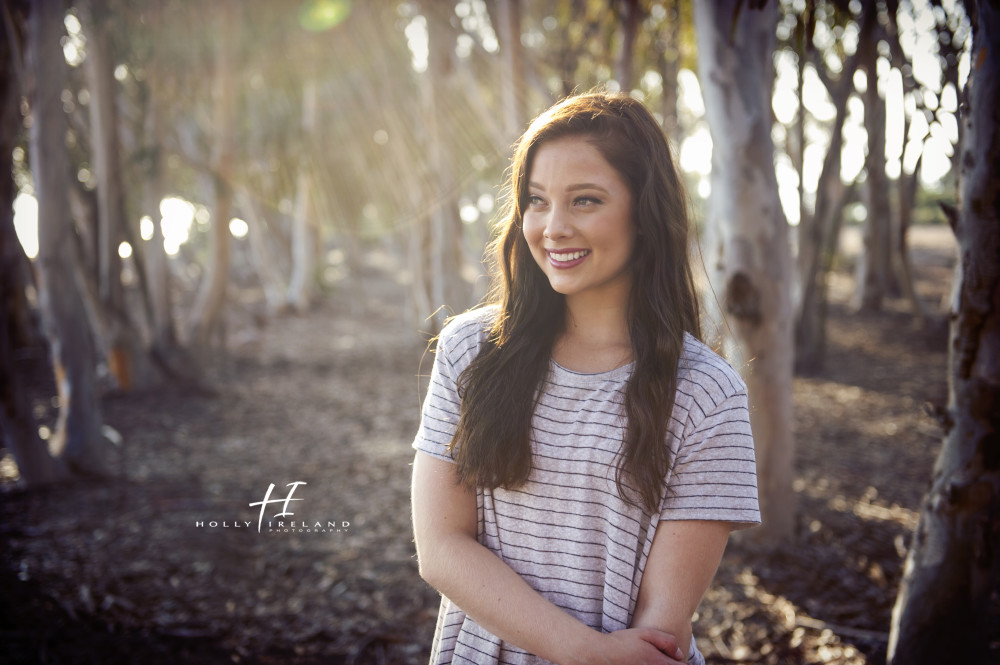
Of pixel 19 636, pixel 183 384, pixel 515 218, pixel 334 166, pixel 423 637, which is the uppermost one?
pixel 334 166

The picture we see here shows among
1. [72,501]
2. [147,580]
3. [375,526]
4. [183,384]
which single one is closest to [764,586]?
[375,526]

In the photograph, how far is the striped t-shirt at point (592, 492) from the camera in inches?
51.4

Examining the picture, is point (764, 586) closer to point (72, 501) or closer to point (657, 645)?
point (657, 645)

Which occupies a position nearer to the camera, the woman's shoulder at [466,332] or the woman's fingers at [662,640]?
the woman's fingers at [662,640]

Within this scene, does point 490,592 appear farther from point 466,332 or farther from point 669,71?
point 669,71

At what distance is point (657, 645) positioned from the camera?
1.25 metres

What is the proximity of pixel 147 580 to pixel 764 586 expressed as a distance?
3.16 meters

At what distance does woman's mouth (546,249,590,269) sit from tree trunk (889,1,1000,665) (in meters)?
1.39

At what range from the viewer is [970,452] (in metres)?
2.07

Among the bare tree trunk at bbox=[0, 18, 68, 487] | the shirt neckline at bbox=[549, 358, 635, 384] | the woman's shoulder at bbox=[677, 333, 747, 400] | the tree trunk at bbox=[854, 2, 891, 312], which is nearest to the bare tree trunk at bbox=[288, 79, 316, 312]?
the bare tree trunk at bbox=[0, 18, 68, 487]

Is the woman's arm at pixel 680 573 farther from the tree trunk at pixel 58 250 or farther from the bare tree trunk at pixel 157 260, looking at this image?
the bare tree trunk at pixel 157 260

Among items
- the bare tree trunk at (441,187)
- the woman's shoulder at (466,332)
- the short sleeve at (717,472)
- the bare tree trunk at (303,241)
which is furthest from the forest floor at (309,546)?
the bare tree trunk at (303,241)

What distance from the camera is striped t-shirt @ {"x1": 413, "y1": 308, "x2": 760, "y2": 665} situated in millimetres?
1306

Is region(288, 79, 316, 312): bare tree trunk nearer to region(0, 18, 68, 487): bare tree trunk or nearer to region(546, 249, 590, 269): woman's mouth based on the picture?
region(0, 18, 68, 487): bare tree trunk
